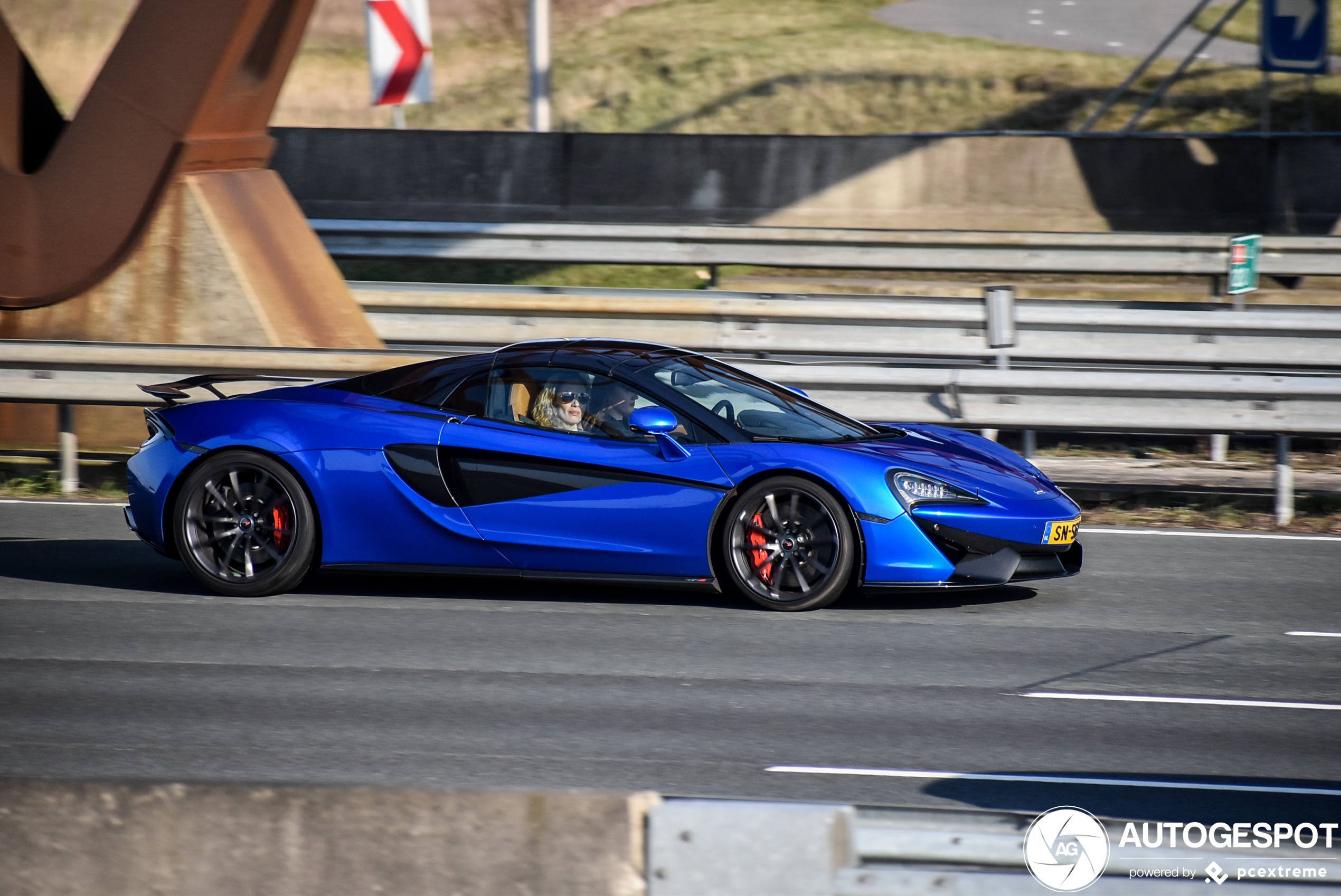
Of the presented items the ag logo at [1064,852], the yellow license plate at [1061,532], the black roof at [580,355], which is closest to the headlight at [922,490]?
the yellow license plate at [1061,532]

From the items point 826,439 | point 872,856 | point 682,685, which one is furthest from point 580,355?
point 872,856

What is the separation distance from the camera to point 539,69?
69.4ft

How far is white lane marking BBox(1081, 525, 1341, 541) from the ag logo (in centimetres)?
647

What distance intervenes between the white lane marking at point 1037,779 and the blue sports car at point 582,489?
2.05 metres

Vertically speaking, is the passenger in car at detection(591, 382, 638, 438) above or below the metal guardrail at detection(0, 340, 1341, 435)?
below

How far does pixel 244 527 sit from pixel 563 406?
1.69m

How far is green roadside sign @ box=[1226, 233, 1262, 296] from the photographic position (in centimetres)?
1203

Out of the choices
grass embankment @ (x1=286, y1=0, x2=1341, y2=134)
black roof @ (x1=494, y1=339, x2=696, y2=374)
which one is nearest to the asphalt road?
black roof @ (x1=494, y1=339, x2=696, y2=374)

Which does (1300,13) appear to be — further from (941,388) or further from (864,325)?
(941,388)

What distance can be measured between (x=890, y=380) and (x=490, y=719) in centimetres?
526

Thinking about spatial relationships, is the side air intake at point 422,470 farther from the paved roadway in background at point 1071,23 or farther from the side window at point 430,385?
the paved roadway in background at point 1071,23

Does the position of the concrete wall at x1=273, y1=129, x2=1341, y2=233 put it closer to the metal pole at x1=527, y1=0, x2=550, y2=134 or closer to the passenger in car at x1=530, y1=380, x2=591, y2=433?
the metal pole at x1=527, y1=0, x2=550, y2=134

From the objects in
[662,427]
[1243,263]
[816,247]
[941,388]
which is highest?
[816,247]

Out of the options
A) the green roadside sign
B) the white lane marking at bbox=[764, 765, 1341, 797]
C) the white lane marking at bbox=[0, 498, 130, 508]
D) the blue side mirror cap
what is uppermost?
the green roadside sign
